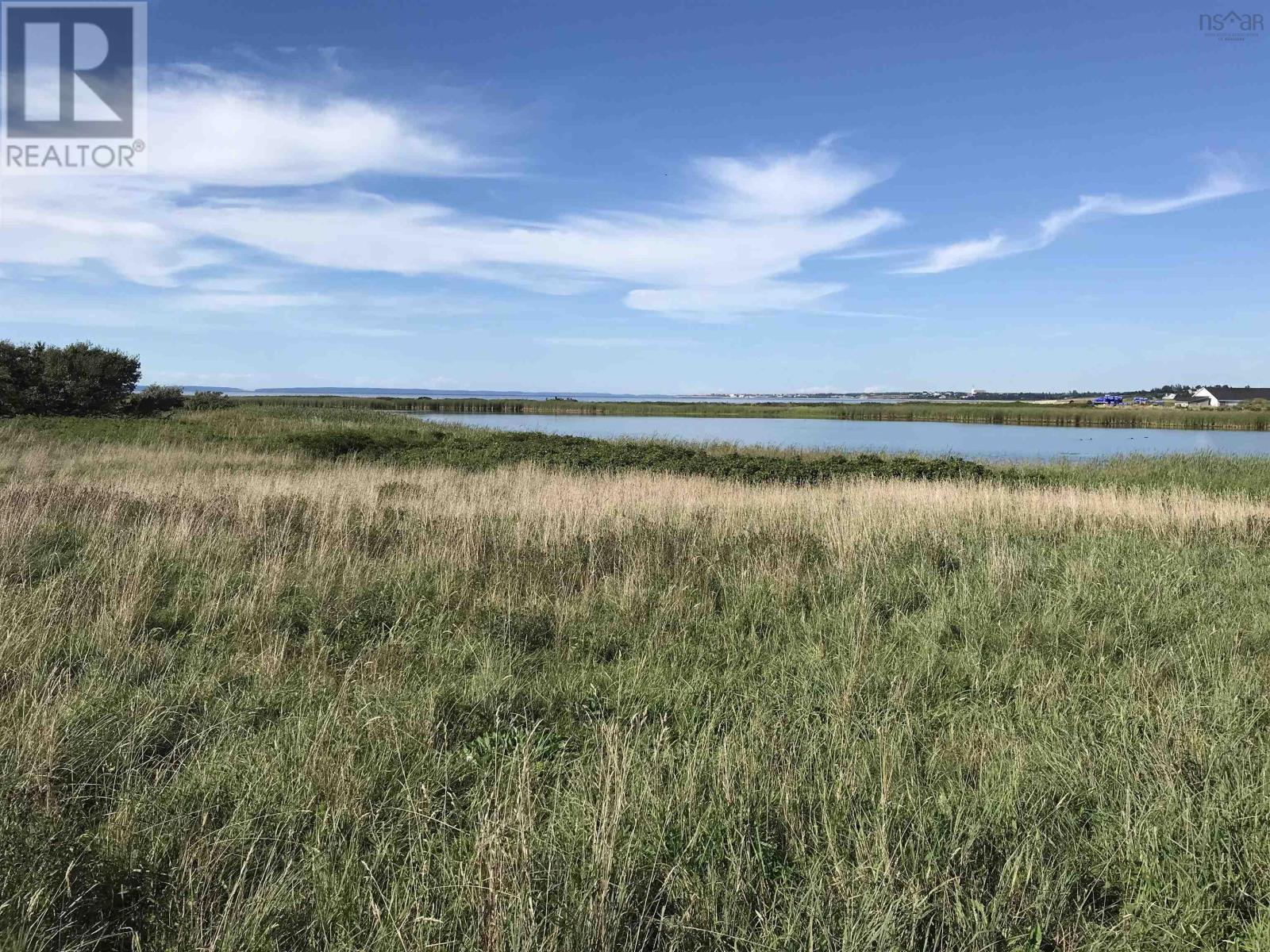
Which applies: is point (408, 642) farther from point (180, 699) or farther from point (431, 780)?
point (431, 780)

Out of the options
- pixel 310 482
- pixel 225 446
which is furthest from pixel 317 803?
pixel 225 446

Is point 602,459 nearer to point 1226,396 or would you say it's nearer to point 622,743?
point 622,743

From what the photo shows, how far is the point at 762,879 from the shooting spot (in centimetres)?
272

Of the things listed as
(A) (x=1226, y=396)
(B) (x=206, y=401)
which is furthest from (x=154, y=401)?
(A) (x=1226, y=396)

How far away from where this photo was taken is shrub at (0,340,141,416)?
37312mm

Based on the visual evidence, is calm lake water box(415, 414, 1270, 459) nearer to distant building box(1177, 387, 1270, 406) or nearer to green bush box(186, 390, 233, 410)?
green bush box(186, 390, 233, 410)

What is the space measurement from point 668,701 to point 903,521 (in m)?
7.56

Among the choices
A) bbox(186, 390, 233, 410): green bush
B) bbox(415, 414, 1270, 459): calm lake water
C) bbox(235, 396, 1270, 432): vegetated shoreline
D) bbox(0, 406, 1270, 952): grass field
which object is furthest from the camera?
bbox(235, 396, 1270, 432): vegetated shoreline

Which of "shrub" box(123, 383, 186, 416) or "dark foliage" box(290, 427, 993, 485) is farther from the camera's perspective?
"shrub" box(123, 383, 186, 416)

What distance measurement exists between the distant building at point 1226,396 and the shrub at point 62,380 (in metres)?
136

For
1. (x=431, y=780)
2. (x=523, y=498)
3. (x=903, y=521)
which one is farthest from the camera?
(x=523, y=498)

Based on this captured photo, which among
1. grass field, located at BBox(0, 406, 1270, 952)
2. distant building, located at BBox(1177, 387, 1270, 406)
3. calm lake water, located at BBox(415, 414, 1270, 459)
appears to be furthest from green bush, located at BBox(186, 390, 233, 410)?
distant building, located at BBox(1177, 387, 1270, 406)

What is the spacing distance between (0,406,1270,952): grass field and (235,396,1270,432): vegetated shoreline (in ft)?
213

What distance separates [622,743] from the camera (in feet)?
11.8
